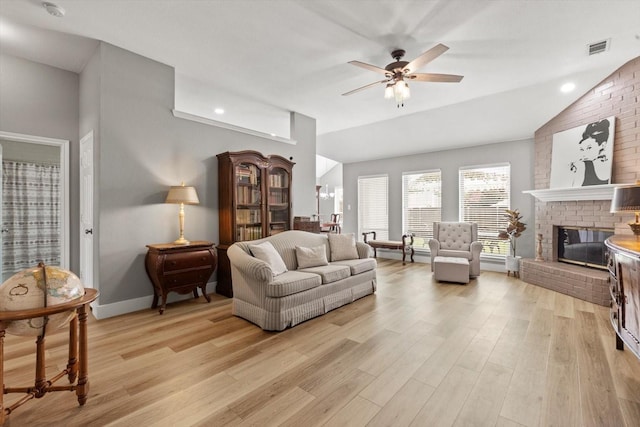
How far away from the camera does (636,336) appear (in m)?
2.03

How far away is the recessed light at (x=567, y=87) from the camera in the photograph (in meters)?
4.20

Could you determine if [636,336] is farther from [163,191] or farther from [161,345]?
[163,191]

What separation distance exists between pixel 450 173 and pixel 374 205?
2.07 meters

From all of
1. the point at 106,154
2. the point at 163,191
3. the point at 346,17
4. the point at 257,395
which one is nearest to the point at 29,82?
the point at 106,154

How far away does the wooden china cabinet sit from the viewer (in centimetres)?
418

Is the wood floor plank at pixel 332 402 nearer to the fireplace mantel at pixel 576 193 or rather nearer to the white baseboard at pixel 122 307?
the white baseboard at pixel 122 307

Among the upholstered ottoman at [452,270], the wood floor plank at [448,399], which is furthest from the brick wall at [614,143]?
the wood floor plank at [448,399]

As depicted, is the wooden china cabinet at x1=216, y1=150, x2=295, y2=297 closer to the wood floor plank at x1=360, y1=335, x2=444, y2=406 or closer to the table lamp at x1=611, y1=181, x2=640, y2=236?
the wood floor plank at x1=360, y1=335, x2=444, y2=406

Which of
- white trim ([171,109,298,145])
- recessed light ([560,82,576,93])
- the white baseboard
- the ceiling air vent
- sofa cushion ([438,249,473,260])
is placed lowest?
the white baseboard

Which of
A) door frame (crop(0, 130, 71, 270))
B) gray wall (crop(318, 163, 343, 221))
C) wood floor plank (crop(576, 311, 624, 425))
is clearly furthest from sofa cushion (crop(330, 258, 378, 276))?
gray wall (crop(318, 163, 343, 221))

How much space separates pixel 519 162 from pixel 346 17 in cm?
464

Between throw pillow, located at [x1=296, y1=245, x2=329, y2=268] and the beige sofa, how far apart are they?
52mm

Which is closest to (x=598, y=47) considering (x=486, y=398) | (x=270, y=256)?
(x=486, y=398)

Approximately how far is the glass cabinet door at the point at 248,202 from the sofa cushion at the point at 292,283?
51.4 inches
